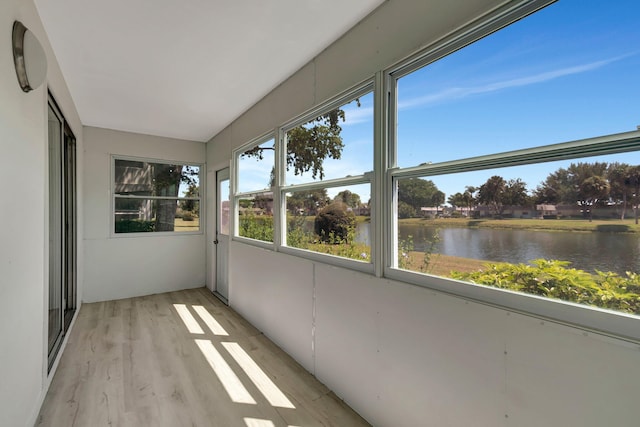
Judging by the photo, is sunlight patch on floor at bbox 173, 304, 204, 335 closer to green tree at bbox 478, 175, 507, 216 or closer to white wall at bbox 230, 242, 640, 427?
white wall at bbox 230, 242, 640, 427

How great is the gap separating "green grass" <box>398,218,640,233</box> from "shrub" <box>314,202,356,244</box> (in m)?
0.66

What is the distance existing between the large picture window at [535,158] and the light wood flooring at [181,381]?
4.54ft

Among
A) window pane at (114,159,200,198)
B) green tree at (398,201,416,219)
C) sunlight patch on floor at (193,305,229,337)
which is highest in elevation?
window pane at (114,159,200,198)

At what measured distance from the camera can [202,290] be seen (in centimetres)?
508

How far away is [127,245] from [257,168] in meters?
2.75

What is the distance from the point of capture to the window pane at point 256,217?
3246 millimetres

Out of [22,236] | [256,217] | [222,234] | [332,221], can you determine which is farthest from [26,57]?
[222,234]

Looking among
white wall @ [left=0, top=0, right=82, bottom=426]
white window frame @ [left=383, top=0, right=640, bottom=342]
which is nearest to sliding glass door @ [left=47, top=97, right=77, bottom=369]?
white wall @ [left=0, top=0, right=82, bottom=426]

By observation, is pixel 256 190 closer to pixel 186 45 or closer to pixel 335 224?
pixel 335 224

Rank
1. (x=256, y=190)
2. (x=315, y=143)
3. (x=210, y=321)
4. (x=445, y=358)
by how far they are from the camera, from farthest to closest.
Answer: (x=210, y=321) < (x=256, y=190) < (x=315, y=143) < (x=445, y=358)

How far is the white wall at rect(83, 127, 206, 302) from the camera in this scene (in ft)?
14.4

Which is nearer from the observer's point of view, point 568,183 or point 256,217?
point 568,183

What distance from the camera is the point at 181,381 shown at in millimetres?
2398

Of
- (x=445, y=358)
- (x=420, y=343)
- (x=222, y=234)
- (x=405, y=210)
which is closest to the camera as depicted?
(x=445, y=358)
